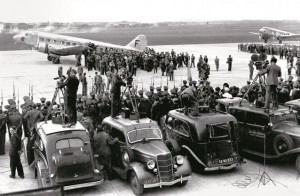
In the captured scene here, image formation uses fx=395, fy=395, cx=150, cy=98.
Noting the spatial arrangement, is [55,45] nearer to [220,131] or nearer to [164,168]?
[220,131]

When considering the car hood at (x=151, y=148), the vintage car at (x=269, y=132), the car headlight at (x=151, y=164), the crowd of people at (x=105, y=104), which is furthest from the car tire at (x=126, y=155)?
the vintage car at (x=269, y=132)

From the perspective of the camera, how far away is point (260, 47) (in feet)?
166

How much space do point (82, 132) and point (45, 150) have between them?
1.03 m

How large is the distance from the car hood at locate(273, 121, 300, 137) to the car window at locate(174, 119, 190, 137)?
102 inches

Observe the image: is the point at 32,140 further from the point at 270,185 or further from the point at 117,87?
the point at 270,185

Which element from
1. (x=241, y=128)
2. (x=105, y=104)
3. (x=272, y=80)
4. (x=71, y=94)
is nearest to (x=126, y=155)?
(x=71, y=94)

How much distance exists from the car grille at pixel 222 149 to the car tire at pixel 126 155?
2432 mm

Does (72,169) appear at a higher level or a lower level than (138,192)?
higher

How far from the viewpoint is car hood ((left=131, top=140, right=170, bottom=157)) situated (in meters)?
9.95

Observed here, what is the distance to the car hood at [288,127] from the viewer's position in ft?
36.9

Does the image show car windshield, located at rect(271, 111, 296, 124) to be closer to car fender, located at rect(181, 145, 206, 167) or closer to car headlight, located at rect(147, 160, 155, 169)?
car fender, located at rect(181, 145, 206, 167)

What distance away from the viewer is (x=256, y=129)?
1202 cm

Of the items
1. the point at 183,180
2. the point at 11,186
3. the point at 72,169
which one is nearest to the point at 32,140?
the point at 11,186

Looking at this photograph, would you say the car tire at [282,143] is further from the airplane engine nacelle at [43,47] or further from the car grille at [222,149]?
the airplane engine nacelle at [43,47]
